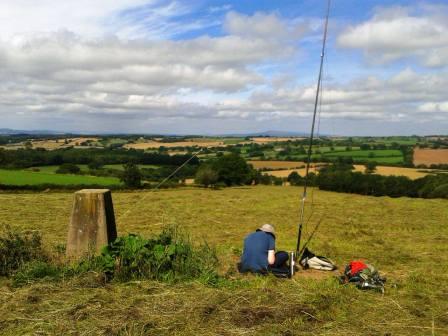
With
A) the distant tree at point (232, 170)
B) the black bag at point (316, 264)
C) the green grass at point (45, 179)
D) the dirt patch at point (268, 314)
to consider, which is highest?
the dirt patch at point (268, 314)

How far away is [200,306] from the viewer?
16.9 ft

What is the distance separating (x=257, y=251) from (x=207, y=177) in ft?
111

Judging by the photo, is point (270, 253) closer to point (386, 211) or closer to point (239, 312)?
point (239, 312)

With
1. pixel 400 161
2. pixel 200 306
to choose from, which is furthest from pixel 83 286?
pixel 400 161

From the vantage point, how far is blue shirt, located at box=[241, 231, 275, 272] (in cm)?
715

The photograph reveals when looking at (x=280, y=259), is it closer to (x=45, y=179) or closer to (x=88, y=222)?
(x=88, y=222)

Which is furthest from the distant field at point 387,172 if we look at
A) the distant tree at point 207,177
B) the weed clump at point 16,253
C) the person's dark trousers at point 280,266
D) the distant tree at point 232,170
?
the weed clump at point 16,253

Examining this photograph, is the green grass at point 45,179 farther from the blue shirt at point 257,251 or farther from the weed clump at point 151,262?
the blue shirt at point 257,251

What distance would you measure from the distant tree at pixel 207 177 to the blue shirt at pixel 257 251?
110 ft

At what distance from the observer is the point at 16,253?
661cm

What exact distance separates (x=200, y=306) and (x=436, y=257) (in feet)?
24.0

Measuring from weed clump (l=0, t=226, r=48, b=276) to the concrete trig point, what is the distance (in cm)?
56

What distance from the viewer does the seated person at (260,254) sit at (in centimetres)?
715

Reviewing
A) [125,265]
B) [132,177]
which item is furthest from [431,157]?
[125,265]
